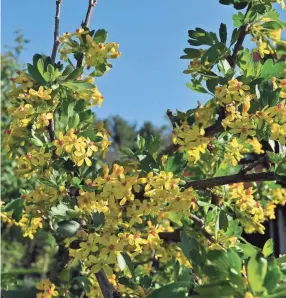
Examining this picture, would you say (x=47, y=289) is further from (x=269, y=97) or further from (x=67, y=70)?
(x=269, y=97)

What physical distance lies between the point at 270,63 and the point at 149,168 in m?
0.45

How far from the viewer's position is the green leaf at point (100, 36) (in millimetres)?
1629

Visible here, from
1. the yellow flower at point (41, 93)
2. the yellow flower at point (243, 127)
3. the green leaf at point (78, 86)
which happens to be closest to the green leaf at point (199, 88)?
the yellow flower at point (243, 127)

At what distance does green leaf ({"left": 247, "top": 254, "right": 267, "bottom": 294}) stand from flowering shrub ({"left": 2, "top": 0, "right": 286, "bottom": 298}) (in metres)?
0.37

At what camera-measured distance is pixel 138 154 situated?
1.59 m

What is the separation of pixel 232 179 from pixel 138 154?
28cm

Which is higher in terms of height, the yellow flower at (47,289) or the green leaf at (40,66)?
the green leaf at (40,66)

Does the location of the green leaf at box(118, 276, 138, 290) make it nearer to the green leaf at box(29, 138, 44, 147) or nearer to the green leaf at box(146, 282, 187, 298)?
the green leaf at box(29, 138, 44, 147)

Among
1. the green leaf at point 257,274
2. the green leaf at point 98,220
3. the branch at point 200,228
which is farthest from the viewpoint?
the branch at point 200,228

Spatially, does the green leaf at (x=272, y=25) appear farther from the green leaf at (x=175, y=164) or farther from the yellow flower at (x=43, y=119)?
the yellow flower at (x=43, y=119)

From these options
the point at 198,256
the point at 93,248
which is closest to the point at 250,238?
the point at 93,248

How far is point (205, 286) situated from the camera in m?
0.87

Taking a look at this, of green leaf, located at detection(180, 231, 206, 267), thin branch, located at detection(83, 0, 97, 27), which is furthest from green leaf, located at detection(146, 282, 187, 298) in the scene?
thin branch, located at detection(83, 0, 97, 27)

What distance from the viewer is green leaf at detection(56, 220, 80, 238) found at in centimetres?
138
